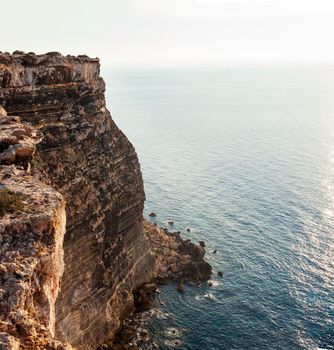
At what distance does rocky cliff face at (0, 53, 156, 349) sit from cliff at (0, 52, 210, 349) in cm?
11

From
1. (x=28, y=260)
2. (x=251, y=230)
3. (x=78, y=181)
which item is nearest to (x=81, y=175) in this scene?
(x=78, y=181)

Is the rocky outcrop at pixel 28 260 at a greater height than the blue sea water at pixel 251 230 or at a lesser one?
greater

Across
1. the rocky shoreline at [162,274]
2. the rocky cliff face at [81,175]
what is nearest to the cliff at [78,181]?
the rocky cliff face at [81,175]

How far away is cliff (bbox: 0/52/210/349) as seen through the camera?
995 inches

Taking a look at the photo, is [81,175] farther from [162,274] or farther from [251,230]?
[251,230]

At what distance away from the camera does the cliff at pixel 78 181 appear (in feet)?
82.9

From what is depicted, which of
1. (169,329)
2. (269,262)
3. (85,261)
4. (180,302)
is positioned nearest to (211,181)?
(269,262)

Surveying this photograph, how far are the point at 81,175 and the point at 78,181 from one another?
3.39ft

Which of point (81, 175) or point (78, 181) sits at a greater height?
point (81, 175)

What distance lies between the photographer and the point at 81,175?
46719 mm

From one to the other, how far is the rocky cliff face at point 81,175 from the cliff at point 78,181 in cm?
11

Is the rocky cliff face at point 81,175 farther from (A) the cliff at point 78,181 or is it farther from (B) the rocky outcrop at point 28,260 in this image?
(B) the rocky outcrop at point 28,260

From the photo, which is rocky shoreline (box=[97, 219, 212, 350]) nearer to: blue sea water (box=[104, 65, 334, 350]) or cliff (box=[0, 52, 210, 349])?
cliff (box=[0, 52, 210, 349])

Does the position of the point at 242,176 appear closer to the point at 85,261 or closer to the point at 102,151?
the point at 102,151
